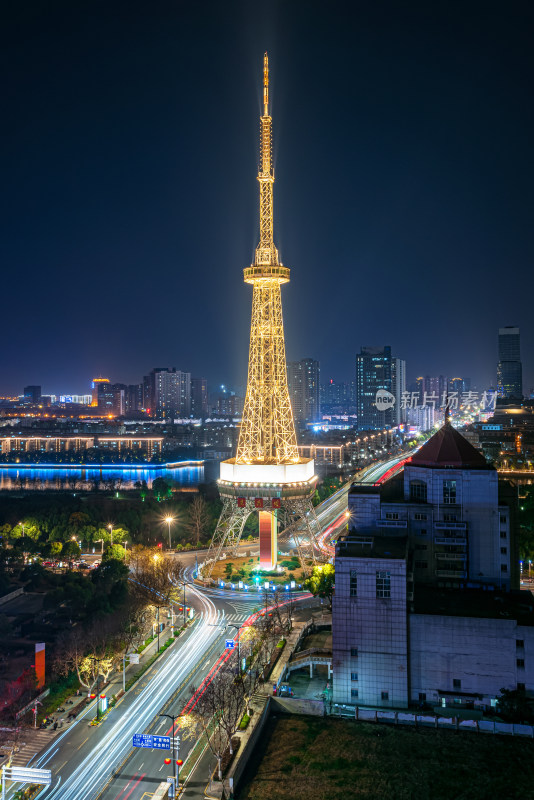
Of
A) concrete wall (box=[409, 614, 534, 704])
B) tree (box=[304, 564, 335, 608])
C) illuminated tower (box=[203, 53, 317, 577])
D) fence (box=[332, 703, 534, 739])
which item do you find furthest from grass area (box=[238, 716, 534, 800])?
illuminated tower (box=[203, 53, 317, 577])

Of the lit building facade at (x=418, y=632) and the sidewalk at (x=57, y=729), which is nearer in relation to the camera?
the sidewalk at (x=57, y=729)

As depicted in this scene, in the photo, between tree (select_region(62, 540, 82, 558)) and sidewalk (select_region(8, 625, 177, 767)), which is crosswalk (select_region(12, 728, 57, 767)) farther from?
Result: tree (select_region(62, 540, 82, 558))

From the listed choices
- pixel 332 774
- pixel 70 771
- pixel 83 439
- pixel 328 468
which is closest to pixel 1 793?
pixel 70 771

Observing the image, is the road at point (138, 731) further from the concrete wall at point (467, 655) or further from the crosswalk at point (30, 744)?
the concrete wall at point (467, 655)

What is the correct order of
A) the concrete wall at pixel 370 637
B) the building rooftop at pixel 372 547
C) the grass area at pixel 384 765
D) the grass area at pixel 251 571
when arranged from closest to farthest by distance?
the grass area at pixel 384 765
the concrete wall at pixel 370 637
the building rooftop at pixel 372 547
the grass area at pixel 251 571

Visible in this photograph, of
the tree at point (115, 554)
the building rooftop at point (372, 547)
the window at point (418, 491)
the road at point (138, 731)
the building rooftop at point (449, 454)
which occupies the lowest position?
the road at point (138, 731)

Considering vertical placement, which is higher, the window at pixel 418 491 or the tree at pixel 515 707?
the window at pixel 418 491

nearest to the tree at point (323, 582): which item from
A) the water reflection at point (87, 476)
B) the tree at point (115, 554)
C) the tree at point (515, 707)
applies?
the tree at point (515, 707)
